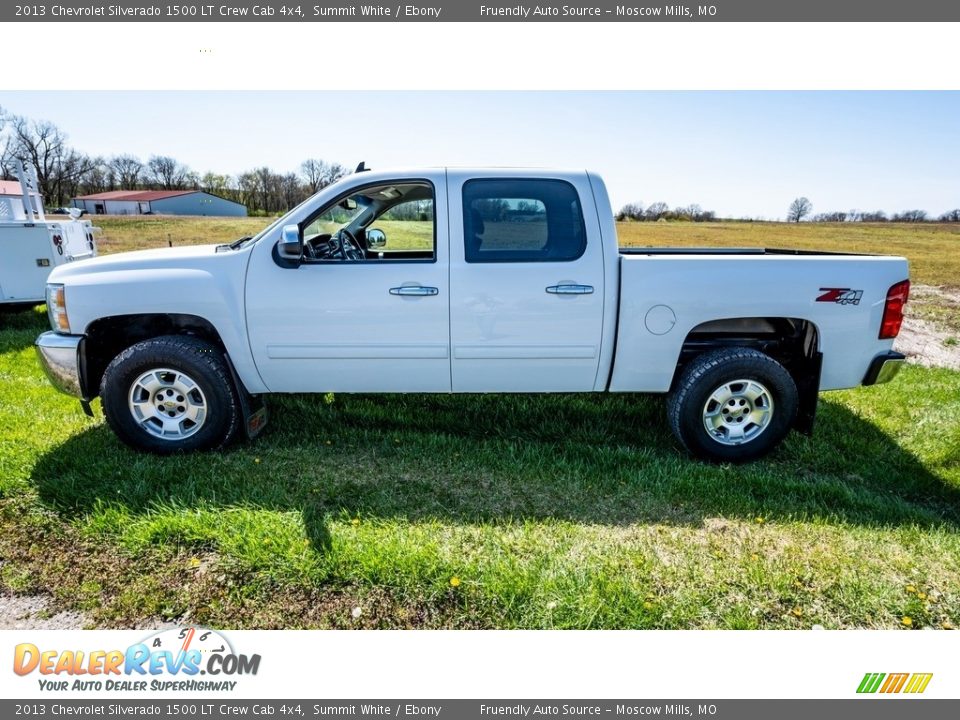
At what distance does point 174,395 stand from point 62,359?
0.75m

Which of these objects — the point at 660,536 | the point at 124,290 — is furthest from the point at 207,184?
the point at 660,536

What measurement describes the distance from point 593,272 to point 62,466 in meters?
3.77

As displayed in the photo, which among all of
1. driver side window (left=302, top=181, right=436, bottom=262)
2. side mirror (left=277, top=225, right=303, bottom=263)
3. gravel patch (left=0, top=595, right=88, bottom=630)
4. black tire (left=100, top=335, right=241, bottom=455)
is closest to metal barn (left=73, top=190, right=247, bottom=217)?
driver side window (left=302, top=181, right=436, bottom=262)

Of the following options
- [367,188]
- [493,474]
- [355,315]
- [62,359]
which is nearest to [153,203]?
[62,359]

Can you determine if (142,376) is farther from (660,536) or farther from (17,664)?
(660,536)

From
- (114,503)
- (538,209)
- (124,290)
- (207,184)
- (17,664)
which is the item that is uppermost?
(207,184)

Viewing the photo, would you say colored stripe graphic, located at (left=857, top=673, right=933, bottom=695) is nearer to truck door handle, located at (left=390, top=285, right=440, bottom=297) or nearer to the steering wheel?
truck door handle, located at (left=390, top=285, right=440, bottom=297)

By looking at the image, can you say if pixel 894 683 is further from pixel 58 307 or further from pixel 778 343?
pixel 58 307

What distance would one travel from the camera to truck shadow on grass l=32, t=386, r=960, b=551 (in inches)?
135

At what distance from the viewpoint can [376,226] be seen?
14.4 ft

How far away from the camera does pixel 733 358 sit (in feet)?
12.7

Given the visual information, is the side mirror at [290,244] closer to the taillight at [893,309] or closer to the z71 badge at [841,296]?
the z71 badge at [841,296]

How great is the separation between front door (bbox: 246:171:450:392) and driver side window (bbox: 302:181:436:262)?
0.02m

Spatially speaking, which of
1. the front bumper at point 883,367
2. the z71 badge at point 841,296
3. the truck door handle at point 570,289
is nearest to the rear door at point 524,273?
the truck door handle at point 570,289
